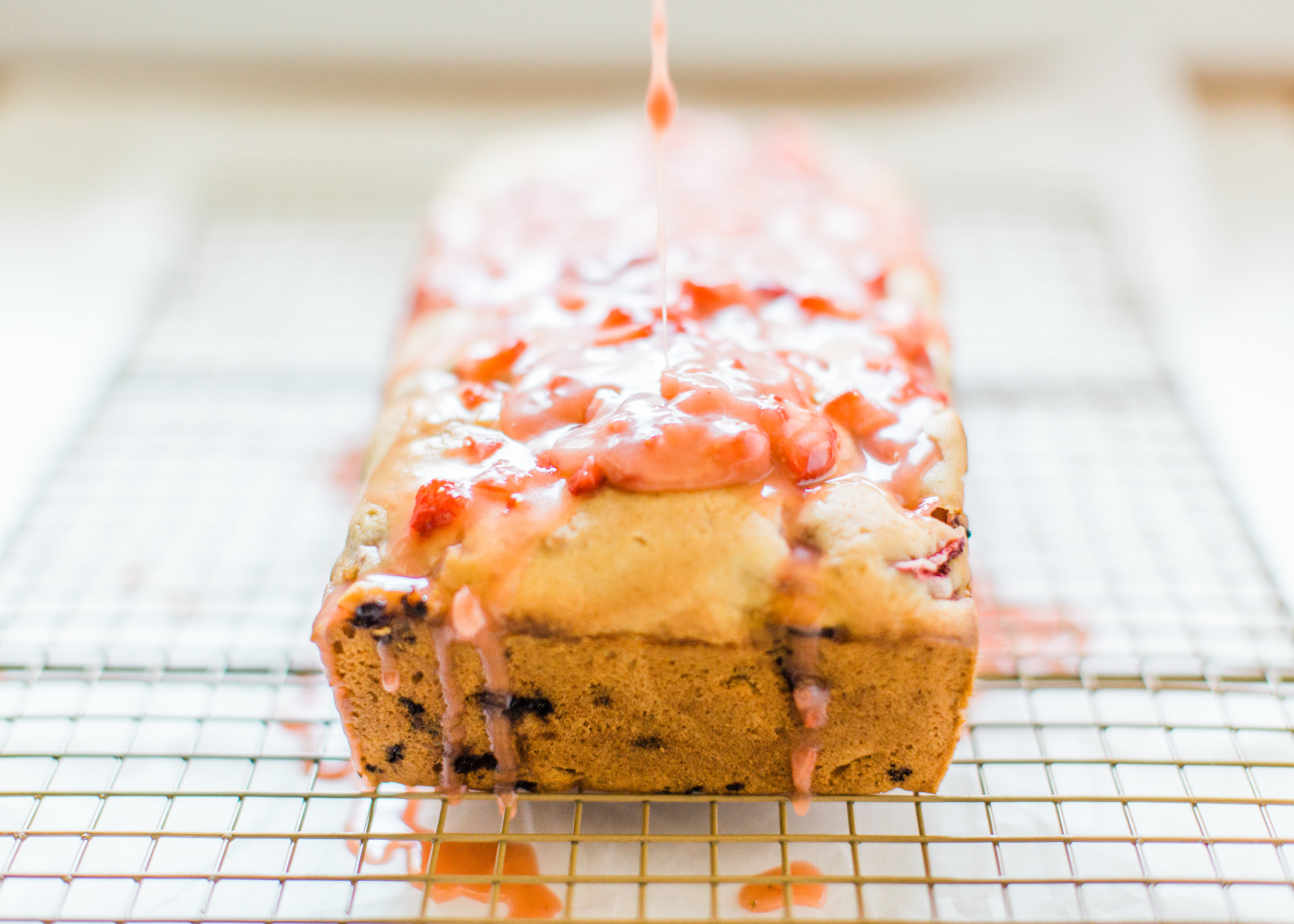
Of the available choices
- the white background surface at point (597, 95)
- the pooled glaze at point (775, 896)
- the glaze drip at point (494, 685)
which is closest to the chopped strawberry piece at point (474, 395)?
the glaze drip at point (494, 685)

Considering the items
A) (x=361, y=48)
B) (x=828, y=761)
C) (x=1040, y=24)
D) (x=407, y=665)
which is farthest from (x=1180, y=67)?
(x=407, y=665)

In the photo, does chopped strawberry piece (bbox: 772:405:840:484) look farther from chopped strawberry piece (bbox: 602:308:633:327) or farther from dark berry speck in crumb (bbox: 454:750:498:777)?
dark berry speck in crumb (bbox: 454:750:498:777)

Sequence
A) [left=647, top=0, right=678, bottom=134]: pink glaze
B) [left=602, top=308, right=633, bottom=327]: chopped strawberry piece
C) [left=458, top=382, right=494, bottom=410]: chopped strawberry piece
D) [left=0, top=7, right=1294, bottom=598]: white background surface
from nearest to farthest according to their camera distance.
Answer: [left=647, top=0, right=678, bottom=134]: pink glaze, [left=458, top=382, right=494, bottom=410]: chopped strawberry piece, [left=602, top=308, right=633, bottom=327]: chopped strawberry piece, [left=0, top=7, right=1294, bottom=598]: white background surface

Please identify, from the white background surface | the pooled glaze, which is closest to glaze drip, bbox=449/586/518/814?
the pooled glaze

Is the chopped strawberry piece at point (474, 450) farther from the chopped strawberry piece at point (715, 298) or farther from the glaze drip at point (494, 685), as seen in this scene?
the chopped strawberry piece at point (715, 298)

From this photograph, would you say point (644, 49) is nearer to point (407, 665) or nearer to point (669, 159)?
point (669, 159)
